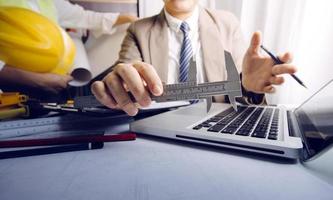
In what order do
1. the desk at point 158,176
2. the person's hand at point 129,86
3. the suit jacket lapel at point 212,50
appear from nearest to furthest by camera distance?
1. the desk at point 158,176
2. the person's hand at point 129,86
3. the suit jacket lapel at point 212,50

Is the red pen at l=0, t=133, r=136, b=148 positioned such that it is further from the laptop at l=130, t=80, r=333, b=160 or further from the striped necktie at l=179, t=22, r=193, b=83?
the striped necktie at l=179, t=22, r=193, b=83

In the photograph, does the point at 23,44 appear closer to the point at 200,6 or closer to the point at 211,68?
the point at 211,68

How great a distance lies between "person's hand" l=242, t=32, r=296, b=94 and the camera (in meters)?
0.42

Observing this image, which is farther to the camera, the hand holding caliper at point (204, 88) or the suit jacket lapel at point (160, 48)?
the suit jacket lapel at point (160, 48)

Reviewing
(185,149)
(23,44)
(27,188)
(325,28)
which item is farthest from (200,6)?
(27,188)

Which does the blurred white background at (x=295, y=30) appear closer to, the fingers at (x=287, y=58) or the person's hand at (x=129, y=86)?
the fingers at (x=287, y=58)

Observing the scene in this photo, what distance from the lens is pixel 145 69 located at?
1.02ft

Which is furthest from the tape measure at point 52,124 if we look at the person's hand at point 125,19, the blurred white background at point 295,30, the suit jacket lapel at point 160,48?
the blurred white background at point 295,30

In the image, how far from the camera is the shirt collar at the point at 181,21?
899mm

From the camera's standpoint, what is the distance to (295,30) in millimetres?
872

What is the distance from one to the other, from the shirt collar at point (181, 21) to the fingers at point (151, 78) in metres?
0.63

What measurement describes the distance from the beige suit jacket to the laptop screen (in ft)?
1.36

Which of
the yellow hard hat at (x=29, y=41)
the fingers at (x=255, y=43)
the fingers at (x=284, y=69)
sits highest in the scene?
the yellow hard hat at (x=29, y=41)

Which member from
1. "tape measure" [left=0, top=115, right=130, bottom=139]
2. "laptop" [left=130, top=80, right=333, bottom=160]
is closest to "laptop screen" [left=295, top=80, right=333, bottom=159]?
"laptop" [left=130, top=80, right=333, bottom=160]
